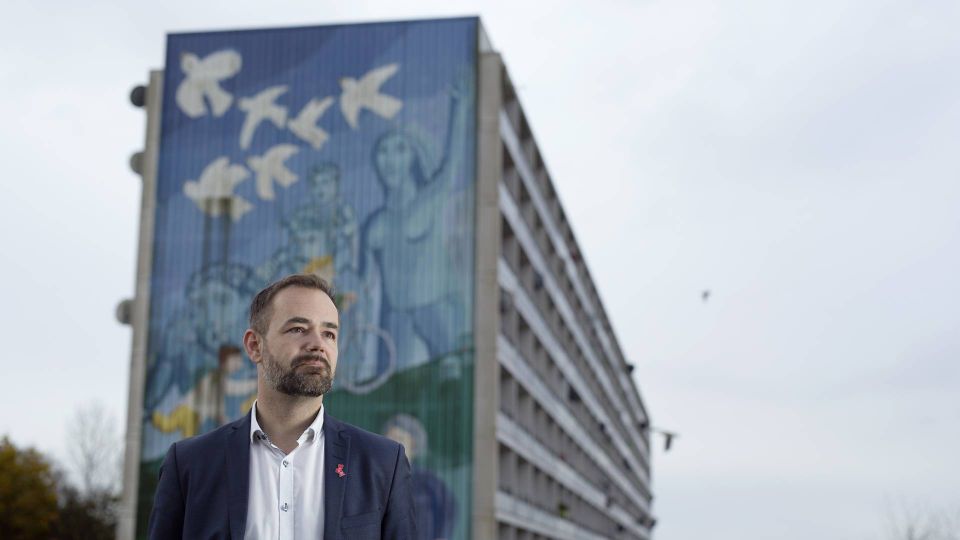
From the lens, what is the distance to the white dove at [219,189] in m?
47.4

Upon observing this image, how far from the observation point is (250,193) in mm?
47250

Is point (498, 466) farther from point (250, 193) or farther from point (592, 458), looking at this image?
point (592, 458)

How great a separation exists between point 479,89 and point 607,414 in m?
55.6

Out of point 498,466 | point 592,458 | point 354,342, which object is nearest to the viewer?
point 354,342

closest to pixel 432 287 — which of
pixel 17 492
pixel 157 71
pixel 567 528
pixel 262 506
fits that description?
pixel 157 71

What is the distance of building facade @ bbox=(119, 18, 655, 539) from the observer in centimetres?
4434

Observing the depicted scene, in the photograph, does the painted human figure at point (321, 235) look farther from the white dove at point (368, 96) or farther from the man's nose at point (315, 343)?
the man's nose at point (315, 343)

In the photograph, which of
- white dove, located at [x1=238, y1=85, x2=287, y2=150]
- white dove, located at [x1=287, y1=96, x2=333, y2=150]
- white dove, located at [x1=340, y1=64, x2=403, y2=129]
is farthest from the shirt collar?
white dove, located at [x1=238, y1=85, x2=287, y2=150]

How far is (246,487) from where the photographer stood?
4.18 metres

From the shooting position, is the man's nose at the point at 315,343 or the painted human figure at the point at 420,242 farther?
the painted human figure at the point at 420,242

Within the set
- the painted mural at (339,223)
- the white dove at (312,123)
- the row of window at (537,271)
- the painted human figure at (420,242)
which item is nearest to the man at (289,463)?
the painted mural at (339,223)

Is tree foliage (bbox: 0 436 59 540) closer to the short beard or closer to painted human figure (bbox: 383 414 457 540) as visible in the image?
painted human figure (bbox: 383 414 457 540)

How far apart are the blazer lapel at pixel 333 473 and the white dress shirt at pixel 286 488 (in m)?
0.03

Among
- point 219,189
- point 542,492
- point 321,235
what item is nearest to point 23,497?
point 542,492
